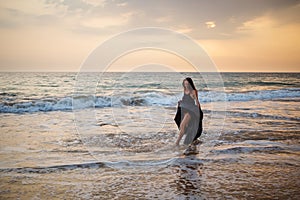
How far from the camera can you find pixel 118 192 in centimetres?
371

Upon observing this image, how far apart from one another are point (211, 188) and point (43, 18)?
1436 centimetres

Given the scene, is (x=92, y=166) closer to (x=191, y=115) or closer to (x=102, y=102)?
(x=191, y=115)

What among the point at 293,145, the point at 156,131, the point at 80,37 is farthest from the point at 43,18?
the point at 293,145

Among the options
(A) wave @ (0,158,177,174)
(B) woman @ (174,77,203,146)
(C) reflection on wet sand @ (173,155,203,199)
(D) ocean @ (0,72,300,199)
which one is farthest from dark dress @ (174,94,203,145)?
(A) wave @ (0,158,177,174)

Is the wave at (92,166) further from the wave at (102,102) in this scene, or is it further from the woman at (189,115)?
the wave at (102,102)

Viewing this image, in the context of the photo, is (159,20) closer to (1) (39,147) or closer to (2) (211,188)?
(1) (39,147)

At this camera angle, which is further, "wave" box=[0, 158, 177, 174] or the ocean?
"wave" box=[0, 158, 177, 174]

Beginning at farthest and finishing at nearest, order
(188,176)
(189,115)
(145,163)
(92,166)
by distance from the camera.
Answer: (189,115), (145,163), (92,166), (188,176)

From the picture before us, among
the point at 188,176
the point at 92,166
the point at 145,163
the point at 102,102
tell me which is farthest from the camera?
the point at 102,102

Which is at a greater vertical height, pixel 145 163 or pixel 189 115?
pixel 189 115

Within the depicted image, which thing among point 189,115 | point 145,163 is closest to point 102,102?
point 189,115

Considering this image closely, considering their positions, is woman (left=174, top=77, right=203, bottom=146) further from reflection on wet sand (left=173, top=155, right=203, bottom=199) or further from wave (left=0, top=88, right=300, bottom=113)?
wave (left=0, top=88, right=300, bottom=113)

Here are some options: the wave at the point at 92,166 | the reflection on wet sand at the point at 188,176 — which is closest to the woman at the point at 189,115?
the reflection on wet sand at the point at 188,176

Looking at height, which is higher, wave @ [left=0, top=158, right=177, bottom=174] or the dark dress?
the dark dress
